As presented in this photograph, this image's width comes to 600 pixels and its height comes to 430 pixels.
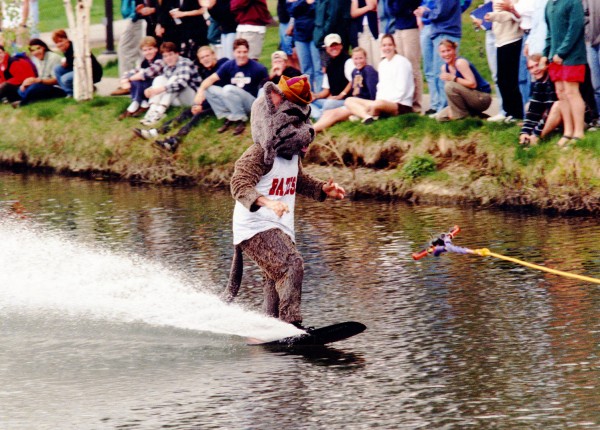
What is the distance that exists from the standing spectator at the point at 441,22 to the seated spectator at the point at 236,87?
2576mm

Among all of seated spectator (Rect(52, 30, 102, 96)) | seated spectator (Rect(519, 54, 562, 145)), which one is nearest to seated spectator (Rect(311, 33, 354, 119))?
seated spectator (Rect(519, 54, 562, 145))

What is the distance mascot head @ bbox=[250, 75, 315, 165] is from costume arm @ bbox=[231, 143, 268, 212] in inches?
2.7

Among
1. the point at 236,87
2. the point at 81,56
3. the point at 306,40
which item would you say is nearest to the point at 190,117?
the point at 236,87

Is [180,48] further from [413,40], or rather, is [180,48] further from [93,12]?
[93,12]

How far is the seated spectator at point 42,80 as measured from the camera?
78.0 feet

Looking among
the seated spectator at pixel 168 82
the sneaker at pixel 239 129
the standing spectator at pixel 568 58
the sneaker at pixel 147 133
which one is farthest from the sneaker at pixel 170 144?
the standing spectator at pixel 568 58

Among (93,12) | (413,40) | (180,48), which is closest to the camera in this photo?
(413,40)

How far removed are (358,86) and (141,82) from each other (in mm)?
4328

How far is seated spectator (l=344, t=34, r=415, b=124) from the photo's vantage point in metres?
17.7

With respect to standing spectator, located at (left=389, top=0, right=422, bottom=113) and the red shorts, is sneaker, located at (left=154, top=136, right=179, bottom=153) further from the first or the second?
the red shorts

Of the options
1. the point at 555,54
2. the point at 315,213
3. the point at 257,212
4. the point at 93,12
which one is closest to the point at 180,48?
the point at 315,213

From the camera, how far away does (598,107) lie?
1598 cm

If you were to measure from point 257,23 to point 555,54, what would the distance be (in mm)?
6208

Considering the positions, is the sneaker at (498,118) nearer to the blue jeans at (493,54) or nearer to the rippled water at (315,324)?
the blue jeans at (493,54)
